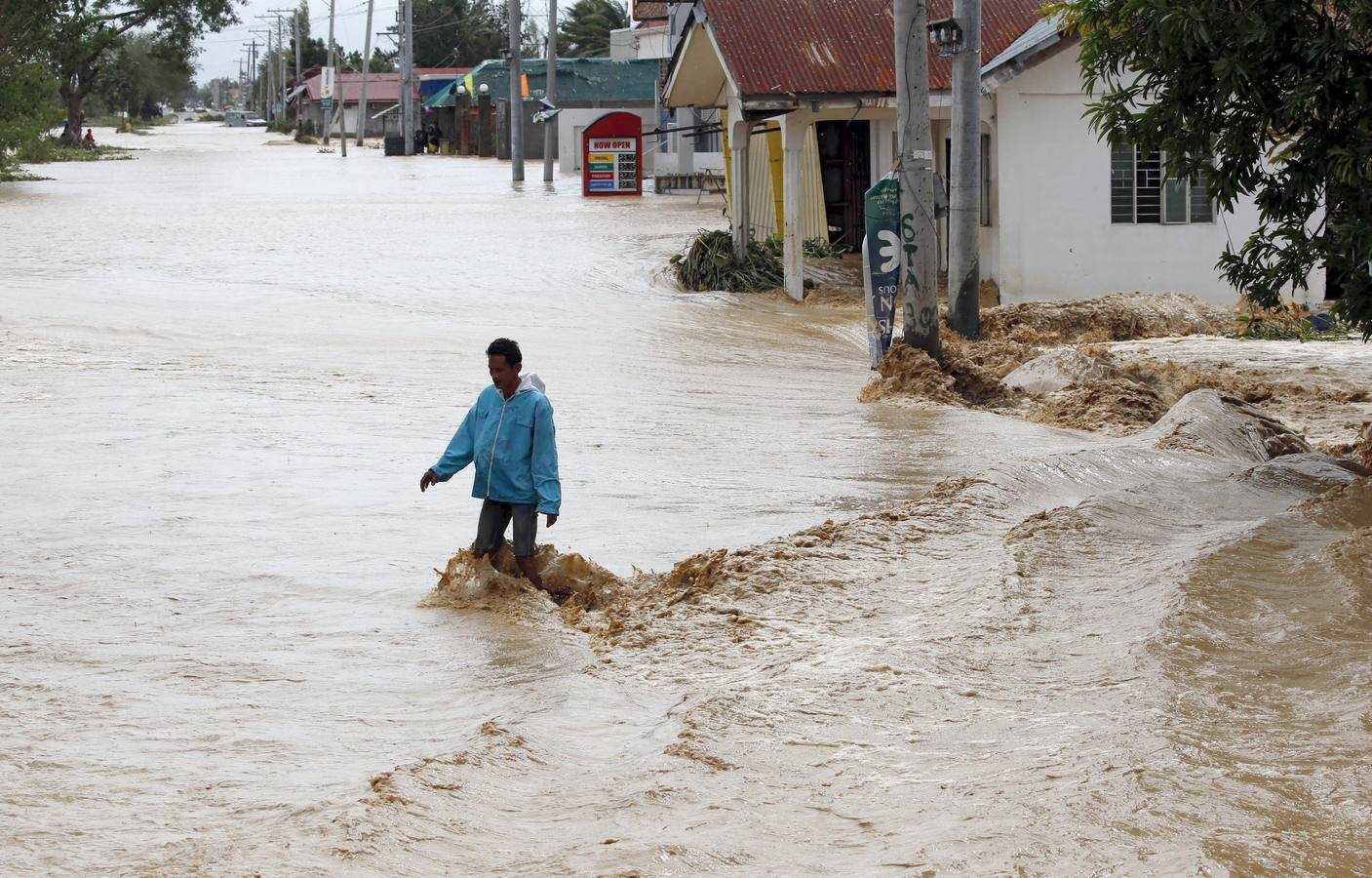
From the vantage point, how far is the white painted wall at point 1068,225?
19.5m

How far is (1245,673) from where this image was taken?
223 inches

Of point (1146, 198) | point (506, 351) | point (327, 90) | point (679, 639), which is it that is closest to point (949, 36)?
point (1146, 198)

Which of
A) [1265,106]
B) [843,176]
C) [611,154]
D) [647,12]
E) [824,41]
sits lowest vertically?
[1265,106]

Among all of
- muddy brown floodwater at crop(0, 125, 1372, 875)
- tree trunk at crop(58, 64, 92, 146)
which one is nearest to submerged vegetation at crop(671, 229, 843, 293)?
muddy brown floodwater at crop(0, 125, 1372, 875)

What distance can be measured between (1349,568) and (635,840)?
390 cm

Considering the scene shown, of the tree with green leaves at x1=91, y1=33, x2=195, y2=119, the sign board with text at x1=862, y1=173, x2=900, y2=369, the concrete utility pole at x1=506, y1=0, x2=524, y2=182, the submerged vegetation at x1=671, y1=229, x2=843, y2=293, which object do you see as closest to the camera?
the sign board with text at x1=862, y1=173, x2=900, y2=369

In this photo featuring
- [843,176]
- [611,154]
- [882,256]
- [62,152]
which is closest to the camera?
[882,256]

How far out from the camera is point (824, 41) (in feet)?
66.7

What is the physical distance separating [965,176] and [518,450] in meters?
9.99

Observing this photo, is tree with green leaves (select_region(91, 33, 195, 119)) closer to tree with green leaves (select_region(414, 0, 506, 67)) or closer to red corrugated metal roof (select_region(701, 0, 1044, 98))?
tree with green leaves (select_region(414, 0, 506, 67))

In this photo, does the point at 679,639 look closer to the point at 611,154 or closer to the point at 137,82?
the point at 611,154

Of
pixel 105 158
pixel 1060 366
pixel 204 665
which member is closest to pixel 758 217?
pixel 1060 366

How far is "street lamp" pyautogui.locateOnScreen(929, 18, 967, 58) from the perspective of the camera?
50.3 ft

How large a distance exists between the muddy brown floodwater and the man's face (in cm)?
89
